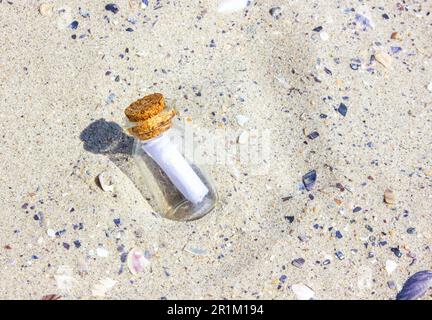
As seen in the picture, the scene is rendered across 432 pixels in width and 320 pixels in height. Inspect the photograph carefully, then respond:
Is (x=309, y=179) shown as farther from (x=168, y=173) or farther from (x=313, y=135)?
(x=168, y=173)

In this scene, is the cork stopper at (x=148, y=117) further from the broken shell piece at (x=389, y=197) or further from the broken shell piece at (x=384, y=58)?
the broken shell piece at (x=384, y=58)

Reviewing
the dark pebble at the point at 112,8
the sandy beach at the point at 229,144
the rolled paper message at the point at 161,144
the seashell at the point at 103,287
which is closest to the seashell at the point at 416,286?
the sandy beach at the point at 229,144

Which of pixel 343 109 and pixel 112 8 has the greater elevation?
pixel 112 8

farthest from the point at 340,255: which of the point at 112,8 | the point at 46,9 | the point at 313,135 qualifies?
the point at 46,9

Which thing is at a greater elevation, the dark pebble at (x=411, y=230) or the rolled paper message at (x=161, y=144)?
the rolled paper message at (x=161, y=144)

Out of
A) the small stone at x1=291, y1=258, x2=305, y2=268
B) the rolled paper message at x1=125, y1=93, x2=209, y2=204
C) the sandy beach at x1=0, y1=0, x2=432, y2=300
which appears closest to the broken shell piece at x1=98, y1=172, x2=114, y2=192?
the sandy beach at x1=0, y1=0, x2=432, y2=300
